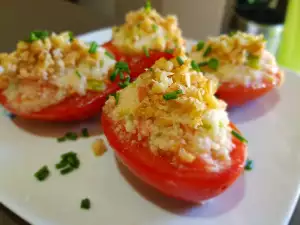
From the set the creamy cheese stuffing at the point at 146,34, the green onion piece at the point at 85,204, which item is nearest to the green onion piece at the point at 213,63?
the creamy cheese stuffing at the point at 146,34

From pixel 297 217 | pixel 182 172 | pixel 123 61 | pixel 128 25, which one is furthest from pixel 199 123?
pixel 128 25

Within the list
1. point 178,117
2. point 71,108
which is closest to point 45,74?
point 71,108

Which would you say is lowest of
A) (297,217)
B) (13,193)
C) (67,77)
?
(297,217)

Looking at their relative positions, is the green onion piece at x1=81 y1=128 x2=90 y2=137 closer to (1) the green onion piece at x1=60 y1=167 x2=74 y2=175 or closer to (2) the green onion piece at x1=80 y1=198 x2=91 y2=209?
(1) the green onion piece at x1=60 y1=167 x2=74 y2=175

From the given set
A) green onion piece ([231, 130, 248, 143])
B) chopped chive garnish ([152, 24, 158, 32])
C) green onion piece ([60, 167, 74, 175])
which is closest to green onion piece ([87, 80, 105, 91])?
green onion piece ([60, 167, 74, 175])

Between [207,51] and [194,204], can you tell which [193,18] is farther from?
[194,204]

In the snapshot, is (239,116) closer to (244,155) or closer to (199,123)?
(244,155)

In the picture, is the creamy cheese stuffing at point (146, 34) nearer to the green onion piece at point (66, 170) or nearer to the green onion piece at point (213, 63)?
the green onion piece at point (213, 63)
